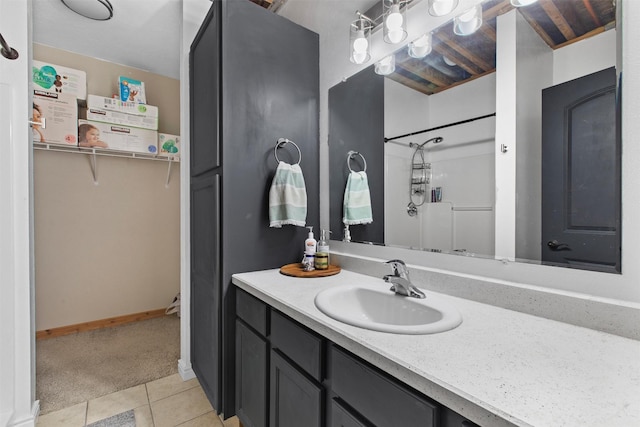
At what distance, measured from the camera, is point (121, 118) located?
2.67 metres

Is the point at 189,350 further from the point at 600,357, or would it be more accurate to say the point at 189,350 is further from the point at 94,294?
the point at 600,357

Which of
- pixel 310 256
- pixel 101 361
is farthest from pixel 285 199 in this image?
pixel 101 361

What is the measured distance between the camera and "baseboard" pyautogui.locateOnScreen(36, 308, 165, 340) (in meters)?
2.58

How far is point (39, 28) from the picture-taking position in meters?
2.30

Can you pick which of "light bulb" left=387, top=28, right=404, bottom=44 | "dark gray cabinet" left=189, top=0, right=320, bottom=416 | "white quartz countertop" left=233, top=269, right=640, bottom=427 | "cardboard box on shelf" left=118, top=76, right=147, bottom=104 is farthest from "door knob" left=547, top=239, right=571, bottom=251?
"cardboard box on shelf" left=118, top=76, right=147, bottom=104

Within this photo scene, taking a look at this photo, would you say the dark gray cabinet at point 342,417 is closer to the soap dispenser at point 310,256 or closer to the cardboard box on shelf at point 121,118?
the soap dispenser at point 310,256

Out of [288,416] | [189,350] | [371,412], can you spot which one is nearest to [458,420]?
[371,412]

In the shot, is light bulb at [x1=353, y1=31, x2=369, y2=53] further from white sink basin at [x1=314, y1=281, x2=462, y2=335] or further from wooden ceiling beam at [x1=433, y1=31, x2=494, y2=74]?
Answer: white sink basin at [x1=314, y1=281, x2=462, y2=335]

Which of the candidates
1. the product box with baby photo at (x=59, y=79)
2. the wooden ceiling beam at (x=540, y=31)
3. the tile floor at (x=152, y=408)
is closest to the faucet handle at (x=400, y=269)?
the wooden ceiling beam at (x=540, y=31)

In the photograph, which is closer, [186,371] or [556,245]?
[556,245]

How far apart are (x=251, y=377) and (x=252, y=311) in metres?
0.30

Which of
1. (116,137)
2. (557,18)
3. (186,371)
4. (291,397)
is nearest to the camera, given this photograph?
(557,18)

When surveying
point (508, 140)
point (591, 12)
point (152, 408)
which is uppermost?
point (591, 12)

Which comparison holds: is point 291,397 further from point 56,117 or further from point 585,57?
point 56,117
